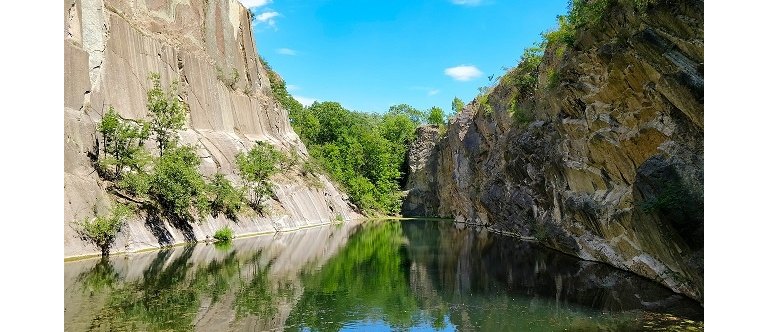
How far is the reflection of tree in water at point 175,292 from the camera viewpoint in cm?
1389

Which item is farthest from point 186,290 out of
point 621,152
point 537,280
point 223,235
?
point 621,152

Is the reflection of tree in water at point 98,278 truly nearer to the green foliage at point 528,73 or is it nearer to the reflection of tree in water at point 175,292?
the reflection of tree in water at point 175,292

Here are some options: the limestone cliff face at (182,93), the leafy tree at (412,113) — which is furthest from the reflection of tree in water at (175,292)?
the leafy tree at (412,113)

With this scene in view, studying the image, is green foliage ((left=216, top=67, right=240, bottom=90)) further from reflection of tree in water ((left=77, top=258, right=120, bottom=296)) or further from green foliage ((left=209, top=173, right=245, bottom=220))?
reflection of tree in water ((left=77, top=258, right=120, bottom=296))

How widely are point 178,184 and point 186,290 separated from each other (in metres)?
14.1

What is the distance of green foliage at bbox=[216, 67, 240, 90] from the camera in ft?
161

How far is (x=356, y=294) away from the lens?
18.6 metres

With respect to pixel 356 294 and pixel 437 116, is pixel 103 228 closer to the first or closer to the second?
pixel 356 294

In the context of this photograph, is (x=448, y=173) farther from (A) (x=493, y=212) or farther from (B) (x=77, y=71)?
(B) (x=77, y=71)

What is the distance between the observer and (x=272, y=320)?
14.5m

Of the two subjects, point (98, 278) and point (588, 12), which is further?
point (588, 12)

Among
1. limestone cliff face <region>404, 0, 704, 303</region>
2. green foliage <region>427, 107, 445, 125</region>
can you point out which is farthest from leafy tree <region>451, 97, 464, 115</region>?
limestone cliff face <region>404, 0, 704, 303</region>

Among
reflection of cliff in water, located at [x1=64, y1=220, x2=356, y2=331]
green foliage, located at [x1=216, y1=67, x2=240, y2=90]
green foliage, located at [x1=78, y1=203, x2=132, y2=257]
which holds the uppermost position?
green foliage, located at [x1=216, y1=67, x2=240, y2=90]

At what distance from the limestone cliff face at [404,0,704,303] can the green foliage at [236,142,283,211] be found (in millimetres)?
18461
